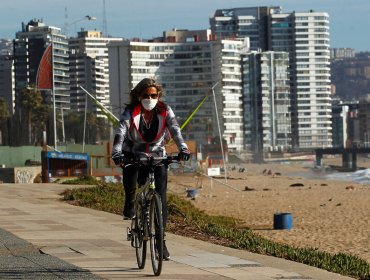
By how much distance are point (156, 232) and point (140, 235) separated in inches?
18.3

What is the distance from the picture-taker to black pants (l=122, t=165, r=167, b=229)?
10.7 metres

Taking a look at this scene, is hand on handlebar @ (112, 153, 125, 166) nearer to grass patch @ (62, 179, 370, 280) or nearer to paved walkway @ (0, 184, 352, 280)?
paved walkway @ (0, 184, 352, 280)

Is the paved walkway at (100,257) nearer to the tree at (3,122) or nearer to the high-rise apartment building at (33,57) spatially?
the tree at (3,122)

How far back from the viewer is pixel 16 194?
26219mm

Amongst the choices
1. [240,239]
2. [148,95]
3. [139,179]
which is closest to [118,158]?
[139,179]

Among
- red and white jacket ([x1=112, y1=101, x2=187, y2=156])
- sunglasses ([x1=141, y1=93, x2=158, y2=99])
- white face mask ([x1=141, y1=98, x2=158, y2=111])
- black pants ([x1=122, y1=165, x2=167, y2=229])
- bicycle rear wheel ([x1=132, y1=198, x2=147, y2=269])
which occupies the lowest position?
bicycle rear wheel ([x1=132, y1=198, x2=147, y2=269])

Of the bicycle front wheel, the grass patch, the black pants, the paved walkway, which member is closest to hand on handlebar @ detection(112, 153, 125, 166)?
the black pants

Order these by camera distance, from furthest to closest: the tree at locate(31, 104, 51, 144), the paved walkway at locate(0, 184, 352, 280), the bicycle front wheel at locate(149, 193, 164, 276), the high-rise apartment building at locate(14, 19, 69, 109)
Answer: the high-rise apartment building at locate(14, 19, 69, 109)
the tree at locate(31, 104, 51, 144)
the paved walkway at locate(0, 184, 352, 280)
the bicycle front wheel at locate(149, 193, 164, 276)

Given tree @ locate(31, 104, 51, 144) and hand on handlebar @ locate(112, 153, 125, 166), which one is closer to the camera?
hand on handlebar @ locate(112, 153, 125, 166)

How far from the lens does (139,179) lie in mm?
10945

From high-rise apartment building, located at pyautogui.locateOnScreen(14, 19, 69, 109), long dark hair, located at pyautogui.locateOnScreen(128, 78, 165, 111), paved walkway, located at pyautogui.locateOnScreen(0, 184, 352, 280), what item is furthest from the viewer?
high-rise apartment building, located at pyautogui.locateOnScreen(14, 19, 69, 109)

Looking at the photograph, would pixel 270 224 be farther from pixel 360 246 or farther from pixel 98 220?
pixel 98 220

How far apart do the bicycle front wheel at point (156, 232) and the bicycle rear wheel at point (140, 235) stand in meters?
0.21

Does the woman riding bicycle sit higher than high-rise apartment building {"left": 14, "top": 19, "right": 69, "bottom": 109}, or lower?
lower
